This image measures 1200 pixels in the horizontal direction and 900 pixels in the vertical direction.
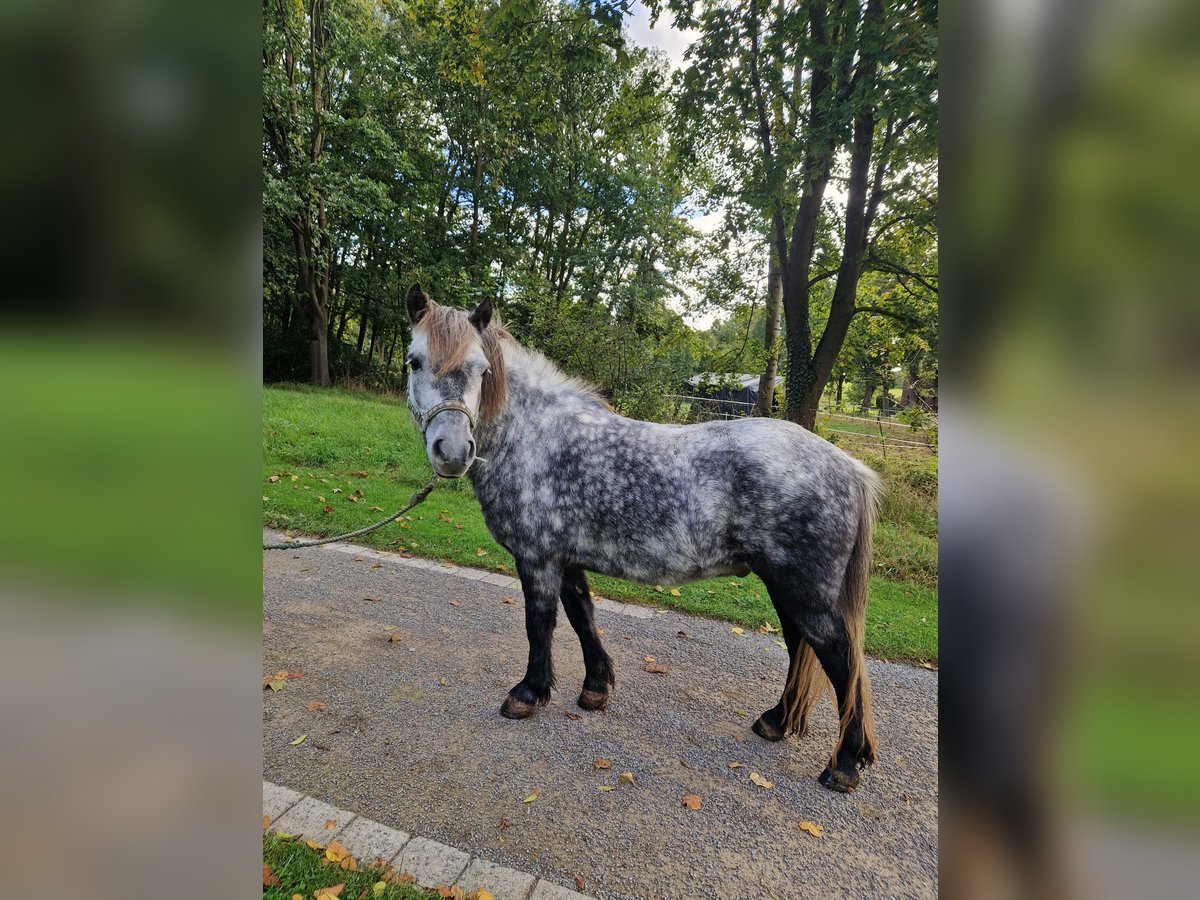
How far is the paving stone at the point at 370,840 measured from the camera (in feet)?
7.02

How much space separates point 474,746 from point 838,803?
190cm

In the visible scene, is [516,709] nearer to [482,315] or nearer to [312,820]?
[312,820]

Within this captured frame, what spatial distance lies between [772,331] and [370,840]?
2682 mm

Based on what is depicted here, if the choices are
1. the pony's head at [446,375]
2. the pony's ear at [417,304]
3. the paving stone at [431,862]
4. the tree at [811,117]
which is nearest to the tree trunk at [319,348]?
the pony's ear at [417,304]

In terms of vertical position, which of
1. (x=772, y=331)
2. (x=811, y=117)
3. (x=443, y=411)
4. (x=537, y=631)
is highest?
(x=811, y=117)

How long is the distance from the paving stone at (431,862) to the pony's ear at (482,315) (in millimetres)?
2298

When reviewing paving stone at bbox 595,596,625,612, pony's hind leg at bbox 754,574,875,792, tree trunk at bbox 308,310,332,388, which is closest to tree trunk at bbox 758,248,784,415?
pony's hind leg at bbox 754,574,875,792

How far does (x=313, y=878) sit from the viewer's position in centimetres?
199

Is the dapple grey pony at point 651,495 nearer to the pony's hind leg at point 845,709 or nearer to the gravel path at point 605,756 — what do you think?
the pony's hind leg at point 845,709

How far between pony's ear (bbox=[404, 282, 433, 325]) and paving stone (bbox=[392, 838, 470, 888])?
2326mm
